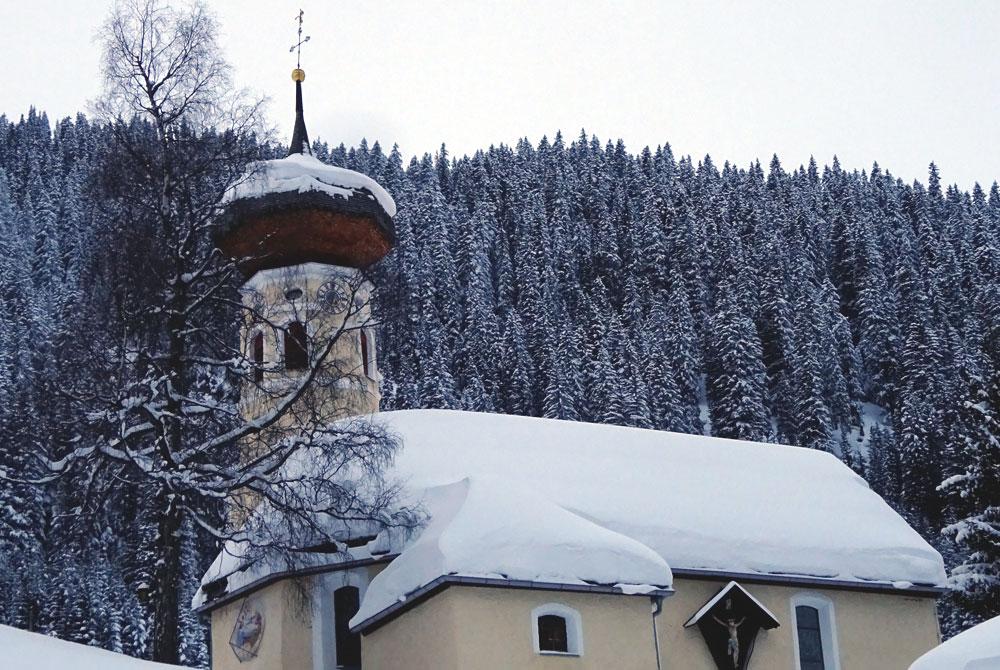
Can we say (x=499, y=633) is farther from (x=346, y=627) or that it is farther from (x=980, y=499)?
(x=980, y=499)

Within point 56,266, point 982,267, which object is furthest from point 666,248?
point 56,266

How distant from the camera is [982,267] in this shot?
118812mm

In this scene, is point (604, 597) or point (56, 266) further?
point (56, 266)

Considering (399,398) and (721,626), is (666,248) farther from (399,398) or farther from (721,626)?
(721,626)

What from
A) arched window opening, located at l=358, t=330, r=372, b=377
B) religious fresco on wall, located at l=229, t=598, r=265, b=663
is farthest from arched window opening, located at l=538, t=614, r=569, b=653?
arched window opening, located at l=358, t=330, r=372, b=377

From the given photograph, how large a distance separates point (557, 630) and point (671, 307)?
3447 inches

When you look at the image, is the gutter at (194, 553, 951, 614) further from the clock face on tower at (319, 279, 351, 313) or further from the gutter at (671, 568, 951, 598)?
the clock face on tower at (319, 279, 351, 313)

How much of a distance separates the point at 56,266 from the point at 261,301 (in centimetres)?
9597

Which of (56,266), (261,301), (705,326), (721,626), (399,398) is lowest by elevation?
(721,626)

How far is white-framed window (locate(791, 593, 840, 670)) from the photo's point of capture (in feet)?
69.1

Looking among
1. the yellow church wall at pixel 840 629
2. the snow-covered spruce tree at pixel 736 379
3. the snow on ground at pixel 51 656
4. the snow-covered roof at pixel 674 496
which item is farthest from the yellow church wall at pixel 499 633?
the snow-covered spruce tree at pixel 736 379

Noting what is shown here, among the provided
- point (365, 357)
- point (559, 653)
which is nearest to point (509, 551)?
point (559, 653)

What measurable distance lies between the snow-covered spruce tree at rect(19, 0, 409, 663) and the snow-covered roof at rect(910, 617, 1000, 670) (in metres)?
8.16

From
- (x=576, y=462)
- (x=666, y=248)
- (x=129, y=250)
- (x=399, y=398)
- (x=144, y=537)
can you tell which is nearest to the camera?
(x=129, y=250)
